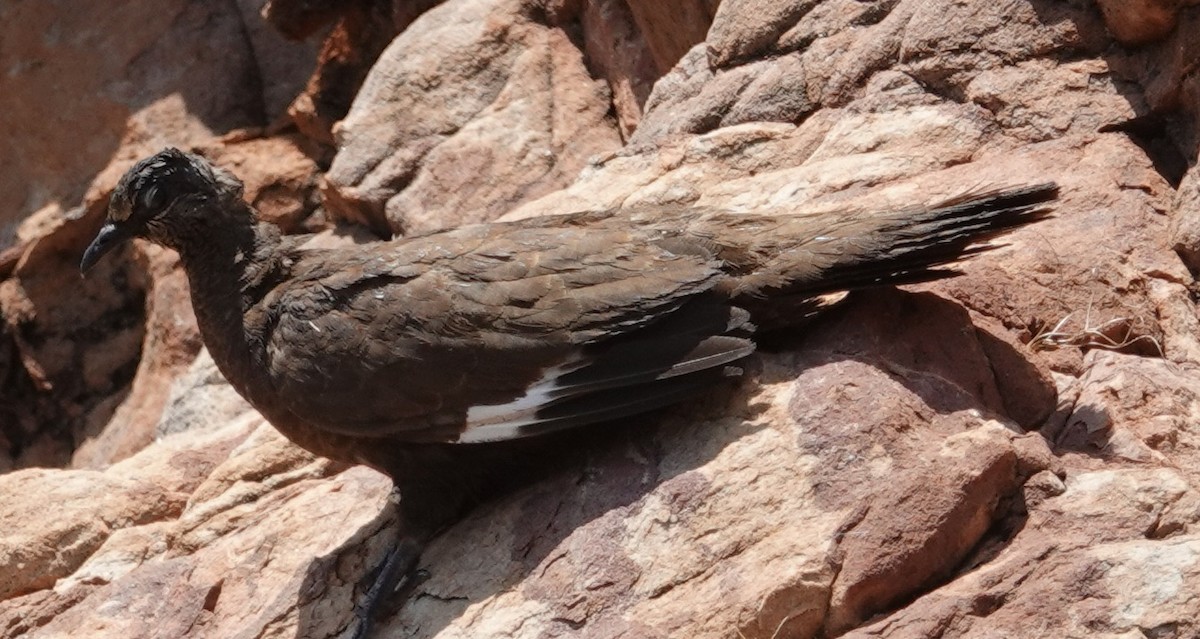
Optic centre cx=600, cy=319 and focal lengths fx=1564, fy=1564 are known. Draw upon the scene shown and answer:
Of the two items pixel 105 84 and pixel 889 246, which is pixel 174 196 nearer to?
pixel 889 246

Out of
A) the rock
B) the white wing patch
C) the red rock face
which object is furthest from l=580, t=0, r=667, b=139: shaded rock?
the white wing patch

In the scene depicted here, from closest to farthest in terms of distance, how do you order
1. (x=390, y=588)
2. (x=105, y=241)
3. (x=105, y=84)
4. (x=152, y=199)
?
(x=390, y=588) < (x=152, y=199) < (x=105, y=241) < (x=105, y=84)

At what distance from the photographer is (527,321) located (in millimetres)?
4570

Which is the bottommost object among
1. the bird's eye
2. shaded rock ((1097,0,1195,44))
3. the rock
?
shaded rock ((1097,0,1195,44))

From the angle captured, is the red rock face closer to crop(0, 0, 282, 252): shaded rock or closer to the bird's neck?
the bird's neck

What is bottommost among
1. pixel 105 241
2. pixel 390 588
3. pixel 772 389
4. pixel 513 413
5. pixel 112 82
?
pixel 390 588

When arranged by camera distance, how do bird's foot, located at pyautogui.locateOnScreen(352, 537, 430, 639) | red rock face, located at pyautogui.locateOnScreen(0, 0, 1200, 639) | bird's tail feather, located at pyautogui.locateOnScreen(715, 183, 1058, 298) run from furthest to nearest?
bird's foot, located at pyautogui.locateOnScreen(352, 537, 430, 639)
bird's tail feather, located at pyautogui.locateOnScreen(715, 183, 1058, 298)
red rock face, located at pyautogui.locateOnScreen(0, 0, 1200, 639)

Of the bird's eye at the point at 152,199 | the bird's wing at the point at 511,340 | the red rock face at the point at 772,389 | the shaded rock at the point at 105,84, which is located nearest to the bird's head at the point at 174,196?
the bird's eye at the point at 152,199

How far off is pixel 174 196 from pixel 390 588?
61.7 inches

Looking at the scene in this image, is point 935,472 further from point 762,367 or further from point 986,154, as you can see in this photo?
point 986,154

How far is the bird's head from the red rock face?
105 centimetres

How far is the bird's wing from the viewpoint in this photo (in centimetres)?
454

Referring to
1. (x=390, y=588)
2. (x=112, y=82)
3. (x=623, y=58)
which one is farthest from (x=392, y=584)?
(x=112, y=82)

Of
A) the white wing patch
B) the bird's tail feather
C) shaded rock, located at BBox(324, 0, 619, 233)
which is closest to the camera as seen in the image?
the bird's tail feather
